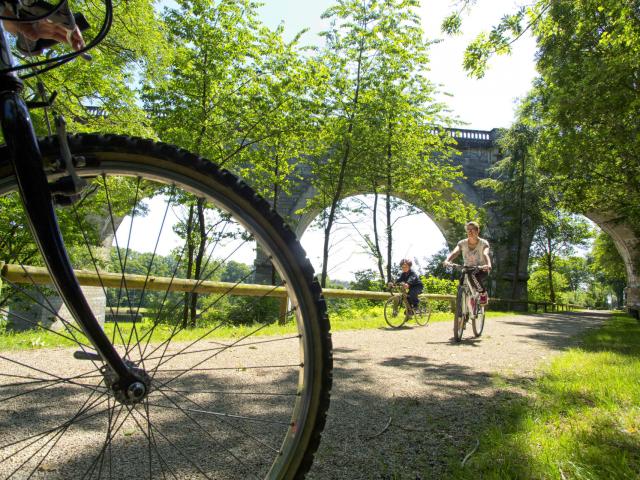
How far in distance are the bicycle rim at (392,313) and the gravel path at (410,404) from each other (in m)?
3.88

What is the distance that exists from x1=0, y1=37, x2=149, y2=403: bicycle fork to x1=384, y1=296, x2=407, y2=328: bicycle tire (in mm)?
8186

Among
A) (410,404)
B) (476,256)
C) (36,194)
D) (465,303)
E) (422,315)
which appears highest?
(476,256)

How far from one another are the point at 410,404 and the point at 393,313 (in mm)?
6810

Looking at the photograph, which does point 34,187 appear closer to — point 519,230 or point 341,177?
point 341,177

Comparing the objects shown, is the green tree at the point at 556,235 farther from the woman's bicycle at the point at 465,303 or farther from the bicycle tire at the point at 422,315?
the woman's bicycle at the point at 465,303

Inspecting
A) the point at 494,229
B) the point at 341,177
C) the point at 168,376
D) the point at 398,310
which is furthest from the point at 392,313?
the point at 494,229

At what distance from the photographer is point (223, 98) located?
11.1 metres

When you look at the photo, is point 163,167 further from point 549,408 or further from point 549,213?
point 549,213

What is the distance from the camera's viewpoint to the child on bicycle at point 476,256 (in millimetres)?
6074

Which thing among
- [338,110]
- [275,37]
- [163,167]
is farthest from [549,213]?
[163,167]

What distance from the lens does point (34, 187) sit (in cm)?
101

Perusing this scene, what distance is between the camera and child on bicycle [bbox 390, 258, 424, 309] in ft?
31.0

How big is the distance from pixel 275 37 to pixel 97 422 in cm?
1118

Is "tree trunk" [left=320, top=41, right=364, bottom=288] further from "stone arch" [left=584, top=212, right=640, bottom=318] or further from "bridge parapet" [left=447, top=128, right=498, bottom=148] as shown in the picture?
"stone arch" [left=584, top=212, right=640, bottom=318]
